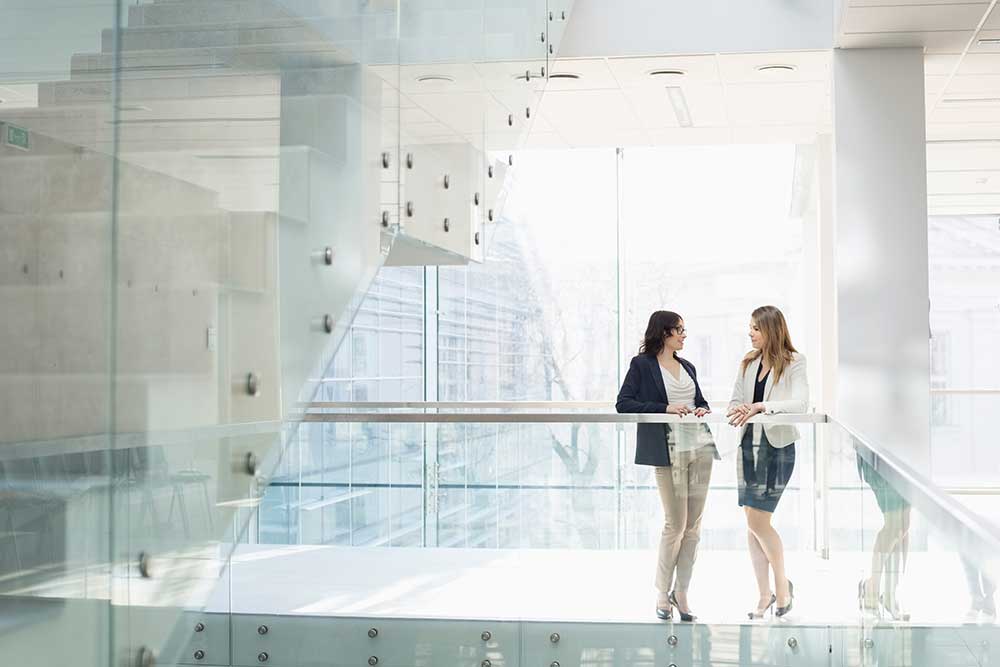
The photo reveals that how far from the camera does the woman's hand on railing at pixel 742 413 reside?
5.87 metres

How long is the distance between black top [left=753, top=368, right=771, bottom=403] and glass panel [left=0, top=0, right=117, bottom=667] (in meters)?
4.96

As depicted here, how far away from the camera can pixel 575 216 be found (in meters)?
15.9

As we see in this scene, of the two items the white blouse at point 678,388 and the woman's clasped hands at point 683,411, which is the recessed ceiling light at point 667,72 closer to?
the white blouse at point 678,388

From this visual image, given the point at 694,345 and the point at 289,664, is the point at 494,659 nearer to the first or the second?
the point at 289,664

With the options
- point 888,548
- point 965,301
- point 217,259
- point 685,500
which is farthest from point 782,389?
point 965,301

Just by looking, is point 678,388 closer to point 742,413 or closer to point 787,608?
point 742,413

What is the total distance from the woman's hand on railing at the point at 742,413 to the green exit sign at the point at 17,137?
4.76m

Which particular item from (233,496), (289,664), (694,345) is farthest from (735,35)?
(694,345)

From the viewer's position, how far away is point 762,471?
5.88m

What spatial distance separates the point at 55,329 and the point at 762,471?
4.79m

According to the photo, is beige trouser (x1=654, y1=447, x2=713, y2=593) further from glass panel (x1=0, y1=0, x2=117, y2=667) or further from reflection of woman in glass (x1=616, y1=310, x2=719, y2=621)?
glass panel (x1=0, y1=0, x2=117, y2=667)

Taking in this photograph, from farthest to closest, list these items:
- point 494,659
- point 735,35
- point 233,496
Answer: point 735,35 < point 494,659 < point 233,496

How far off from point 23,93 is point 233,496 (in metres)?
0.90

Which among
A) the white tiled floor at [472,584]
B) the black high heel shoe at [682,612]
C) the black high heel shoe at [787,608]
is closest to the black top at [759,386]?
the white tiled floor at [472,584]
